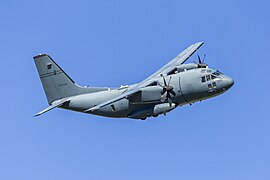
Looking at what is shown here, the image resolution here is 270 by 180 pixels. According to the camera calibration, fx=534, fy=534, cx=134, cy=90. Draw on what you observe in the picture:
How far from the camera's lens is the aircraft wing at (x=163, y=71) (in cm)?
4681

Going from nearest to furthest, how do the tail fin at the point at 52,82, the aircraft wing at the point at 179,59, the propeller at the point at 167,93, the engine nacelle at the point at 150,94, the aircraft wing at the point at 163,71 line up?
the aircraft wing at the point at 163,71, the propeller at the point at 167,93, the engine nacelle at the point at 150,94, the tail fin at the point at 52,82, the aircraft wing at the point at 179,59

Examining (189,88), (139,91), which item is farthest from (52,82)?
(189,88)

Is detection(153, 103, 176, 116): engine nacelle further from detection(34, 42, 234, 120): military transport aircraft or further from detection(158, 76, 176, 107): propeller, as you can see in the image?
detection(158, 76, 176, 107): propeller

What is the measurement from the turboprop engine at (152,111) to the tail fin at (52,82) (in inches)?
276

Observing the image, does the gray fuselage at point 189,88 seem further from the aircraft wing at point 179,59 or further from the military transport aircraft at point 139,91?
the aircraft wing at point 179,59

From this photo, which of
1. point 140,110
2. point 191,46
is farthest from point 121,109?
point 191,46

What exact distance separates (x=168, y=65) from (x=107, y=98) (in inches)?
387

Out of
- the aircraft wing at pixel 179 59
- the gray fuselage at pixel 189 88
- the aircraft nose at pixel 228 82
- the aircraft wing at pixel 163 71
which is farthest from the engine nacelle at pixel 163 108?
the aircraft wing at pixel 179 59

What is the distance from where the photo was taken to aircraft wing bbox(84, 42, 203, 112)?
154 feet

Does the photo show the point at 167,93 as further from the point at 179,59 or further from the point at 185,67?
the point at 179,59

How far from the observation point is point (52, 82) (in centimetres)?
5341

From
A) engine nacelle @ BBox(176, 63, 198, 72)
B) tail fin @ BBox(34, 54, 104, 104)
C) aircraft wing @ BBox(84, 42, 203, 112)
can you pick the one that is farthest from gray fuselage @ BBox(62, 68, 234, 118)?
tail fin @ BBox(34, 54, 104, 104)

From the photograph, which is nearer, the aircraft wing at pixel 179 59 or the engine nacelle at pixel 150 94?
the engine nacelle at pixel 150 94

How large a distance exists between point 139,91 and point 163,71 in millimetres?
7131
